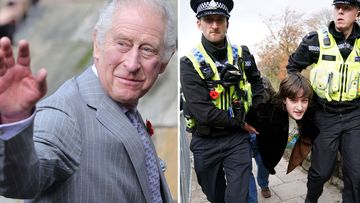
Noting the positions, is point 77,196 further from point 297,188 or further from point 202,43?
point 297,188

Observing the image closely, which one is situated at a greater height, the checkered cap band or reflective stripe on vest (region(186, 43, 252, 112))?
the checkered cap band

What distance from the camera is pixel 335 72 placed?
257 centimetres

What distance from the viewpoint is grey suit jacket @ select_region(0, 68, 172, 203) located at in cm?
84

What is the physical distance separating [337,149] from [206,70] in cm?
106

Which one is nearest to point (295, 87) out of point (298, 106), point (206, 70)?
point (298, 106)

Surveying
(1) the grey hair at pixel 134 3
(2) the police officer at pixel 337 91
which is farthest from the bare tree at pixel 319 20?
(1) the grey hair at pixel 134 3

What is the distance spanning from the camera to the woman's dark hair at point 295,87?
8.59 feet

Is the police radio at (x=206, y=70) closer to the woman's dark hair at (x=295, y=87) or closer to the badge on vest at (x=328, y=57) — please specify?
the woman's dark hair at (x=295, y=87)

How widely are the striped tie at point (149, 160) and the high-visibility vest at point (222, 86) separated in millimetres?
1053

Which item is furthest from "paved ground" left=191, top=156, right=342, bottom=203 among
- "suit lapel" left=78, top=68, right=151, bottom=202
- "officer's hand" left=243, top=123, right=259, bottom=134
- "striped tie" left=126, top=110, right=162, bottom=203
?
"suit lapel" left=78, top=68, right=151, bottom=202

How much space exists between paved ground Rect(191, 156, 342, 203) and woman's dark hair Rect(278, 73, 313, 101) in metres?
1.02

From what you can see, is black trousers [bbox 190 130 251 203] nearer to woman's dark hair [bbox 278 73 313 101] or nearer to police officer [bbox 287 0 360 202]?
woman's dark hair [bbox 278 73 313 101]

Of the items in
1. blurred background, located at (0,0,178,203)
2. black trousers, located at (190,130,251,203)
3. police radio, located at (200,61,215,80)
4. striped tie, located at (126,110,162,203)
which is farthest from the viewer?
blurred background, located at (0,0,178,203)

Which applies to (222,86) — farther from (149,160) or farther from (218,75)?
(149,160)
